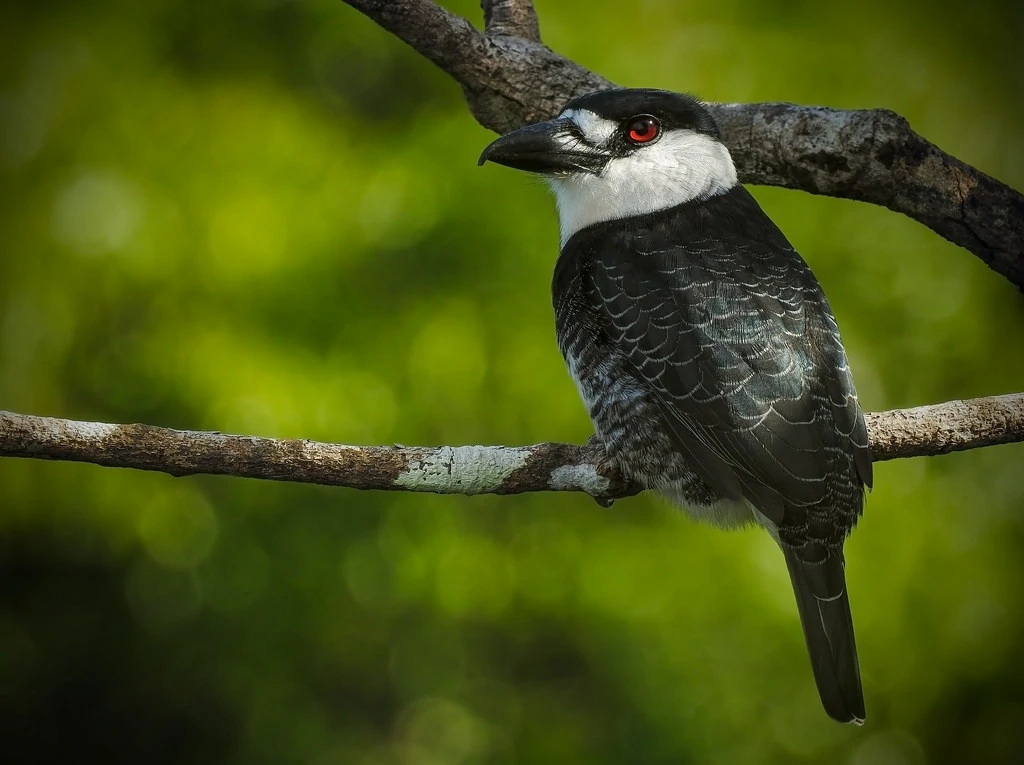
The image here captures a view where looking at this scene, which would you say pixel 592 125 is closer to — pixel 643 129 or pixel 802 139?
pixel 643 129

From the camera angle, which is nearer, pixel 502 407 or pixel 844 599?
pixel 844 599

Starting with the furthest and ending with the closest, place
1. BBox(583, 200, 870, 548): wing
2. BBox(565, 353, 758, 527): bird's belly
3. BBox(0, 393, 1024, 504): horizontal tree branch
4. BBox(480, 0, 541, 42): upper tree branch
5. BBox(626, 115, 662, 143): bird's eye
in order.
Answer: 1. BBox(480, 0, 541, 42): upper tree branch
2. BBox(626, 115, 662, 143): bird's eye
3. BBox(565, 353, 758, 527): bird's belly
4. BBox(583, 200, 870, 548): wing
5. BBox(0, 393, 1024, 504): horizontal tree branch

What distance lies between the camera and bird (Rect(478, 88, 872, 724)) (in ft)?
6.06

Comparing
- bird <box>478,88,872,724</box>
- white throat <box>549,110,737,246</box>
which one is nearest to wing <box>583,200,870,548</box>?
bird <box>478,88,872,724</box>

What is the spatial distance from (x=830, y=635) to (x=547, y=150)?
3.38 feet

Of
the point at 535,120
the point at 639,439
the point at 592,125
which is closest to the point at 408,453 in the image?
the point at 639,439

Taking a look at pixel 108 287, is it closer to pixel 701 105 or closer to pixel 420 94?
pixel 420 94

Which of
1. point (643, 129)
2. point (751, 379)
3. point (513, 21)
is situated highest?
point (513, 21)

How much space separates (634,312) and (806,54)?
2167mm

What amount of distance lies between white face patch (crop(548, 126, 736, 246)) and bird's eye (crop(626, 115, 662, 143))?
0.02 m

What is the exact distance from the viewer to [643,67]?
363 cm

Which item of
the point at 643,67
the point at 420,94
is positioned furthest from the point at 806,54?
the point at 420,94

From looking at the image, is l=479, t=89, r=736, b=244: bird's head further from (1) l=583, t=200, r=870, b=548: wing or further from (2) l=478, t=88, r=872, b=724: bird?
(1) l=583, t=200, r=870, b=548: wing

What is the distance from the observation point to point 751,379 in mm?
1855
